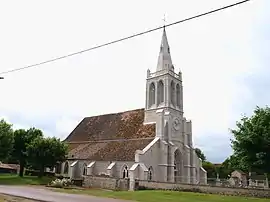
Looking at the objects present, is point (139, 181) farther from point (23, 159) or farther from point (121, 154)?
point (23, 159)

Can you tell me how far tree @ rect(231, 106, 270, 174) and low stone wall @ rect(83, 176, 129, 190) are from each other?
542 inches

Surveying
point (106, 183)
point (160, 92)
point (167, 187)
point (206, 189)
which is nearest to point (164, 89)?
point (160, 92)

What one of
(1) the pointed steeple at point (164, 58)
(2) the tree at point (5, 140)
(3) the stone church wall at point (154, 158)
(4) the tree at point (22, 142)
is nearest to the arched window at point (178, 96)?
(1) the pointed steeple at point (164, 58)

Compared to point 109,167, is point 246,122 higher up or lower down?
higher up

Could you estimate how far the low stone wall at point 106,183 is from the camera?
36.2m

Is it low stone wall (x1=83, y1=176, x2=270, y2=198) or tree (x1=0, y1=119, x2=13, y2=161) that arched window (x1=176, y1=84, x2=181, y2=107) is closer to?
low stone wall (x1=83, y1=176, x2=270, y2=198)

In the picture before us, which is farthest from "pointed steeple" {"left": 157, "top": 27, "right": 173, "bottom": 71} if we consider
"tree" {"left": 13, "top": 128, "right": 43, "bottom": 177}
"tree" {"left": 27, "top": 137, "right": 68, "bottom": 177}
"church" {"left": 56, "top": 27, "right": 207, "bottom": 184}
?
"tree" {"left": 13, "top": 128, "right": 43, "bottom": 177}

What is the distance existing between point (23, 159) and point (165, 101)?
25028 mm

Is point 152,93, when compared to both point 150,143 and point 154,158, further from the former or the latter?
point 154,158

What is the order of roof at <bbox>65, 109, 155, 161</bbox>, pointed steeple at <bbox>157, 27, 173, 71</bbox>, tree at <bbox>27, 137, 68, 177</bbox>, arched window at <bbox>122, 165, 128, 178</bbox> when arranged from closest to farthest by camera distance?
1. arched window at <bbox>122, 165, 128, 178</bbox>
2. roof at <bbox>65, 109, 155, 161</bbox>
3. tree at <bbox>27, 137, 68, 177</bbox>
4. pointed steeple at <bbox>157, 27, 173, 71</bbox>

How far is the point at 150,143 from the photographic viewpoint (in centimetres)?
4350

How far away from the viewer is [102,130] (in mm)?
53875

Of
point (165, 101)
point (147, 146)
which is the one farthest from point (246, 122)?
point (165, 101)

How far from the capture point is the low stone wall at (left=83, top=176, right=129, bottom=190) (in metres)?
36.2
